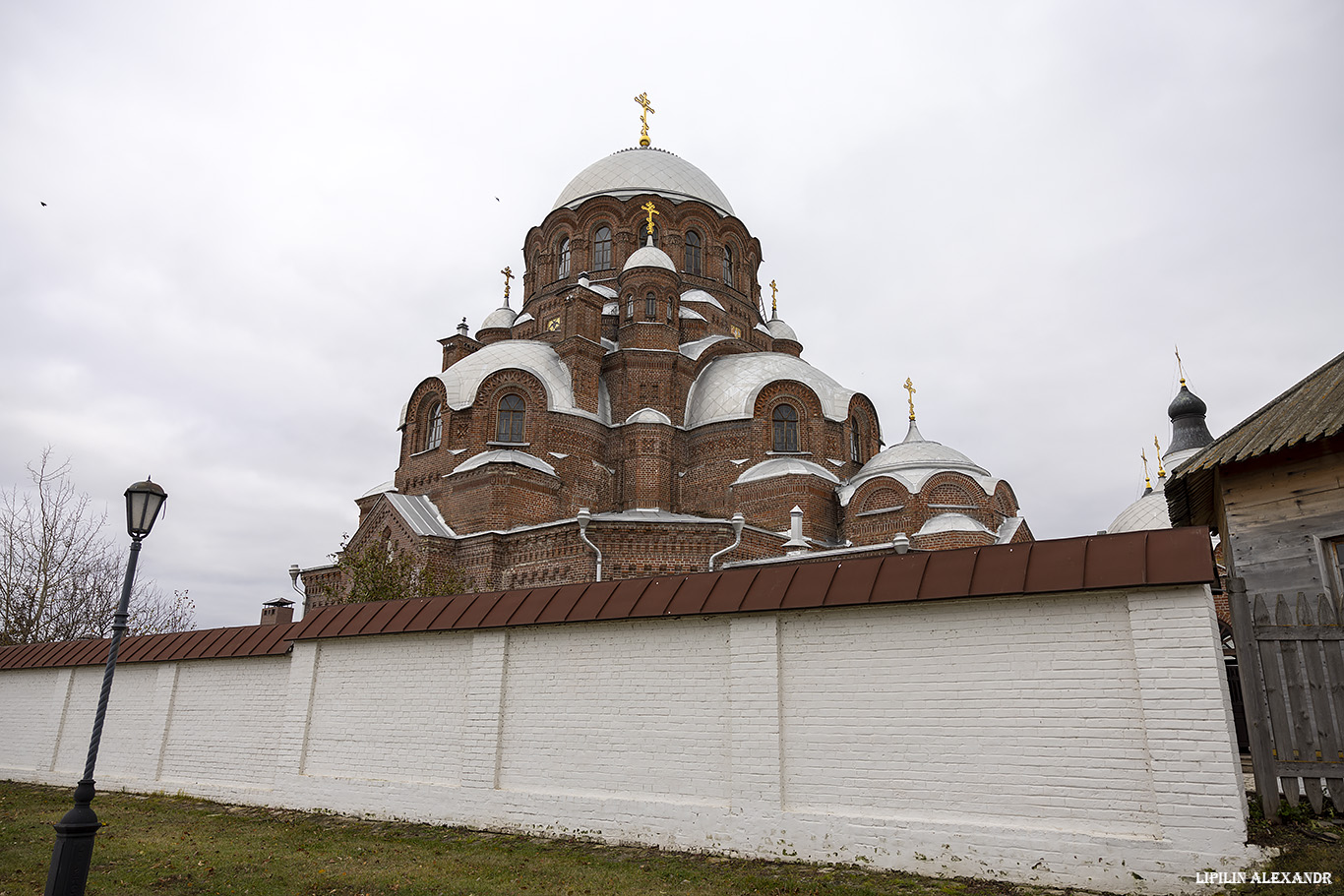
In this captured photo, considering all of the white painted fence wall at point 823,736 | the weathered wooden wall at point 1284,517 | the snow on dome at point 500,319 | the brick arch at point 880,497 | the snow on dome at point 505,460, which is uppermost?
the snow on dome at point 500,319

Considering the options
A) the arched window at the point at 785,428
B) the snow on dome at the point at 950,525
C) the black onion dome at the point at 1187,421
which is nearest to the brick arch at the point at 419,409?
the arched window at the point at 785,428

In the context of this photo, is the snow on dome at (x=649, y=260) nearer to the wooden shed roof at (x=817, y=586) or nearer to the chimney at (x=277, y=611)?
the chimney at (x=277, y=611)

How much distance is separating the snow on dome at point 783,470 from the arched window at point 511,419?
5.70 meters

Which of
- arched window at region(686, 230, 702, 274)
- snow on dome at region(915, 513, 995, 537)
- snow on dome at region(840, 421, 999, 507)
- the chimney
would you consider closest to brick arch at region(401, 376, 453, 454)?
the chimney

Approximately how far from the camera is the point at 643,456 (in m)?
23.0

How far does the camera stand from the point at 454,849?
7.31 meters

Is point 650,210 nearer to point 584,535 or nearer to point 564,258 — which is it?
point 564,258

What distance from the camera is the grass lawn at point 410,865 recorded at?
586cm

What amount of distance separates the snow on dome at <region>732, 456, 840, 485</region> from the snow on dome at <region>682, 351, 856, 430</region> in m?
1.47

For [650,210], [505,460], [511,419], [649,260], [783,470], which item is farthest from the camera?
[650,210]

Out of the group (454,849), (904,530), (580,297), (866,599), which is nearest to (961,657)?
(866,599)

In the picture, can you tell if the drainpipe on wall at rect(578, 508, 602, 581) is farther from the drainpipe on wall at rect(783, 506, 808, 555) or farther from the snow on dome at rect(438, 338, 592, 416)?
the snow on dome at rect(438, 338, 592, 416)

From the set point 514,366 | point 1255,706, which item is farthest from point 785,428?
point 1255,706

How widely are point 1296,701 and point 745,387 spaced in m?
17.7
